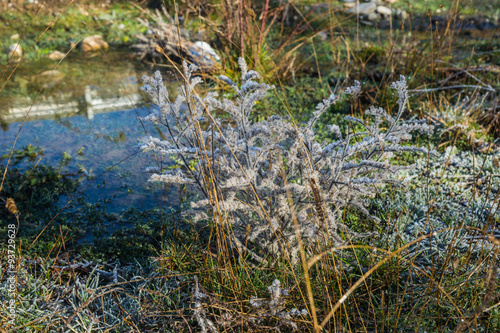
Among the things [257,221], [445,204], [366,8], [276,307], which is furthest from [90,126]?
[366,8]

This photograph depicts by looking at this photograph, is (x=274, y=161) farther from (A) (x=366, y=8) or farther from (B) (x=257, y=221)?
(A) (x=366, y=8)

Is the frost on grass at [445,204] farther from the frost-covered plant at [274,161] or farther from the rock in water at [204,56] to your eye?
the rock in water at [204,56]

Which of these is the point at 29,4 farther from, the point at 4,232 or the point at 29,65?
the point at 4,232

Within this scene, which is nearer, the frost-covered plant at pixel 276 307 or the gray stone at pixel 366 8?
the frost-covered plant at pixel 276 307

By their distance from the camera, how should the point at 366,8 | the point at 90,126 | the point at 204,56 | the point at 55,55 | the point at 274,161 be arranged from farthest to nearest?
1. the point at 366,8
2. the point at 55,55
3. the point at 204,56
4. the point at 90,126
5. the point at 274,161

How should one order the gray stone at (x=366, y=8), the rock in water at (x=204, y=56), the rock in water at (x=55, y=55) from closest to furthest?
the rock in water at (x=204, y=56), the rock in water at (x=55, y=55), the gray stone at (x=366, y=8)

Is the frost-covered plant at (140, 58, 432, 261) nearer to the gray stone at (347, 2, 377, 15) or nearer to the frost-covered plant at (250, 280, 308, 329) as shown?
the frost-covered plant at (250, 280, 308, 329)

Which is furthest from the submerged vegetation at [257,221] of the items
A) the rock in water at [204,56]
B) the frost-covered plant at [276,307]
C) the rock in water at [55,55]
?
the rock in water at [55,55]

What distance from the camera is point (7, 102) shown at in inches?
180

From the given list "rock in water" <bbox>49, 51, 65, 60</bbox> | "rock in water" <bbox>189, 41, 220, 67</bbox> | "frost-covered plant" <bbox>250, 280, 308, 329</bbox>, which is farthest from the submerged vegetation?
"rock in water" <bbox>49, 51, 65, 60</bbox>

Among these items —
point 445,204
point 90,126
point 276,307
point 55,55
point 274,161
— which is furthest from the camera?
point 55,55

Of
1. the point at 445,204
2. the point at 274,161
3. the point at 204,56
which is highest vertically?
the point at 274,161

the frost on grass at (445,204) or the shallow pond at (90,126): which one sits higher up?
the shallow pond at (90,126)

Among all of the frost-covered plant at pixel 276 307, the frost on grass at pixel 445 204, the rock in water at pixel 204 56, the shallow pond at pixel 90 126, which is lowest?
the frost on grass at pixel 445 204
